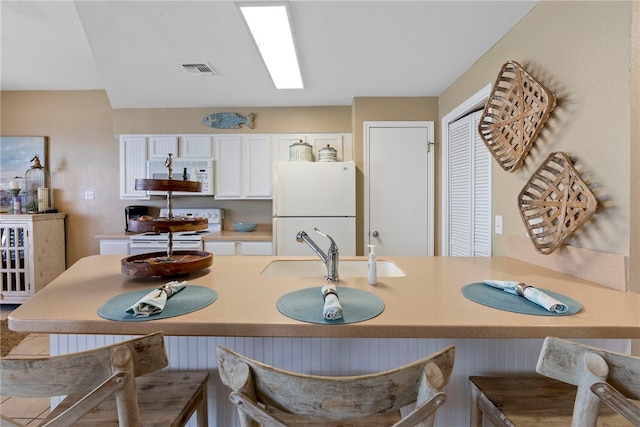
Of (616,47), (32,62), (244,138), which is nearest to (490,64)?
(616,47)

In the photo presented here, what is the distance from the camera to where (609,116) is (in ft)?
3.89

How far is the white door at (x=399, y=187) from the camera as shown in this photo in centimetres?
309

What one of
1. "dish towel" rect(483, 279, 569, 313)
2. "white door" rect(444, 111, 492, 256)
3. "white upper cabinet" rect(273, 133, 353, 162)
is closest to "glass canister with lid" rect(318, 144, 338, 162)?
"white upper cabinet" rect(273, 133, 353, 162)

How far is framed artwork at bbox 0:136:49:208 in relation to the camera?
355cm

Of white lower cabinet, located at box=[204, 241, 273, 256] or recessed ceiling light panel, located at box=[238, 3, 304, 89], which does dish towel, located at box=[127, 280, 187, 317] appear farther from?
white lower cabinet, located at box=[204, 241, 273, 256]

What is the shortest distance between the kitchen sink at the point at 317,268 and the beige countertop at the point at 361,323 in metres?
0.32

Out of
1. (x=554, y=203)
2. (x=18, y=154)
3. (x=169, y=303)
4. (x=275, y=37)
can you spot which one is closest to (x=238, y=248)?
(x=275, y=37)

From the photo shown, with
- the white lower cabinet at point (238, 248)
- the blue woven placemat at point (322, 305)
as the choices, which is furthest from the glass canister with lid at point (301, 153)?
the blue woven placemat at point (322, 305)

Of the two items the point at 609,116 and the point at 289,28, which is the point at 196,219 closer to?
the point at 289,28

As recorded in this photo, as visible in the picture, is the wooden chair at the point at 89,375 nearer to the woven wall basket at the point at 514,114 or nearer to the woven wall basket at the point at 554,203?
the woven wall basket at the point at 554,203

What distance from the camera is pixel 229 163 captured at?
11.2ft

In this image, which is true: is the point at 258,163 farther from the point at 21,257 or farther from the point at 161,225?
the point at 21,257

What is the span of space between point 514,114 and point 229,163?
9.01ft

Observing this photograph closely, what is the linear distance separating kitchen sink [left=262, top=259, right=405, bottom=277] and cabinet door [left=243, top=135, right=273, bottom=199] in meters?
1.81
